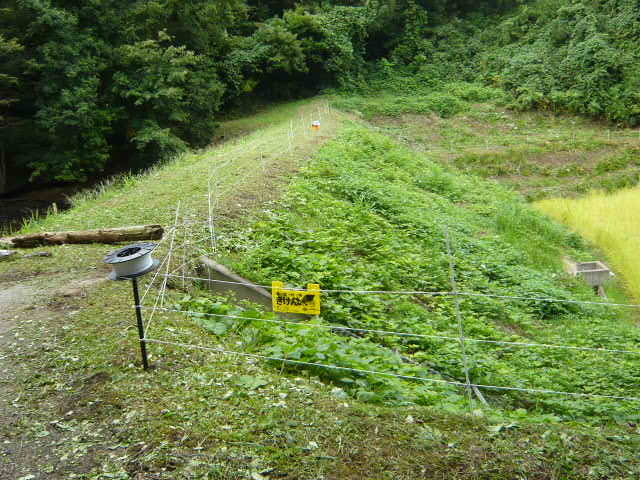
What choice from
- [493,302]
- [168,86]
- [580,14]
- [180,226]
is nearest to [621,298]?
[493,302]

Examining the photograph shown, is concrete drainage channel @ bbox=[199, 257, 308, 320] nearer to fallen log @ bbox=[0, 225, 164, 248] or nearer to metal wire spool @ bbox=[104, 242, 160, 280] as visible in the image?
fallen log @ bbox=[0, 225, 164, 248]

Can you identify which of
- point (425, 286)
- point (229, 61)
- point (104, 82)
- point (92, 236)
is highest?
point (229, 61)

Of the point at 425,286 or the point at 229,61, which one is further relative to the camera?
the point at 229,61

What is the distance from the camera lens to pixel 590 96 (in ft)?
82.8

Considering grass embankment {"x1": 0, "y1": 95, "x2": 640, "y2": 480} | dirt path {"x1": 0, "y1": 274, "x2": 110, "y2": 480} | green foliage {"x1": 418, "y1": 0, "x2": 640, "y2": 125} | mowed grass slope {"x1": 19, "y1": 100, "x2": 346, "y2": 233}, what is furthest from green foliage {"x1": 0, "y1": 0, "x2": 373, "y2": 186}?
green foliage {"x1": 418, "y1": 0, "x2": 640, "y2": 125}

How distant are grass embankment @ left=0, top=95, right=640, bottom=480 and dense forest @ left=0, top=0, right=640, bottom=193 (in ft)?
31.7

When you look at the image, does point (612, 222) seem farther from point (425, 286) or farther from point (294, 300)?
point (294, 300)

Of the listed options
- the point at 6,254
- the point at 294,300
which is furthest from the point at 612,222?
the point at 6,254

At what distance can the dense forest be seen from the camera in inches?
720

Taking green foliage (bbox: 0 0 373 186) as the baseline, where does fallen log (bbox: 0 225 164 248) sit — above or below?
below

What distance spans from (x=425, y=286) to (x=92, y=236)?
5.22 metres

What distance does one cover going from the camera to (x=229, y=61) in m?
28.5

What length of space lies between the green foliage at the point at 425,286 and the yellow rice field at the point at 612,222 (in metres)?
0.90

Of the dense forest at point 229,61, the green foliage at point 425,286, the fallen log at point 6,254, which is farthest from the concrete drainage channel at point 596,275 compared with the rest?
the dense forest at point 229,61
